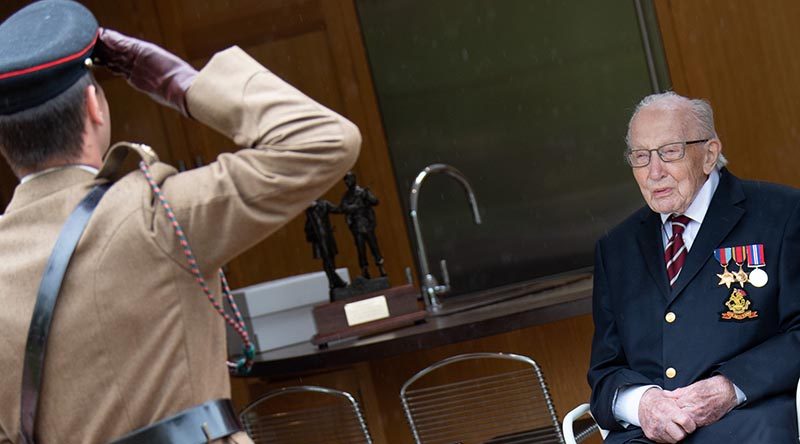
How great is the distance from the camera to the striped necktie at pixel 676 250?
115 inches

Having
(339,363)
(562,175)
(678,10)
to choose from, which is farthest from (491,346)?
(678,10)

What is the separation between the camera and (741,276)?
275 centimetres

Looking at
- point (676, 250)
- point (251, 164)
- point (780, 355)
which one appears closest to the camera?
point (251, 164)

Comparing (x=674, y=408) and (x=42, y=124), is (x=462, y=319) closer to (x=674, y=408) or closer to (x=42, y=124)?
(x=674, y=408)

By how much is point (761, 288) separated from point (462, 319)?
1.15m

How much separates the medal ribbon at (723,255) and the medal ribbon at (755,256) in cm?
5

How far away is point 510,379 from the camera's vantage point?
11.9ft

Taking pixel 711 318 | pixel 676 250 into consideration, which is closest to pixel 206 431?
pixel 711 318

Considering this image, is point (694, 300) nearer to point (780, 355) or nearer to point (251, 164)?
point (780, 355)

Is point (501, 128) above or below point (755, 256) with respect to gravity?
above

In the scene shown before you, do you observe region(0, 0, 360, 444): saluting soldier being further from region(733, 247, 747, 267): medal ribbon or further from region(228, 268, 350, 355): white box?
region(228, 268, 350, 355): white box

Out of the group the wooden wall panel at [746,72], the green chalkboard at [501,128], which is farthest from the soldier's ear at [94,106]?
the wooden wall panel at [746,72]

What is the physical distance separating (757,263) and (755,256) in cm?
2

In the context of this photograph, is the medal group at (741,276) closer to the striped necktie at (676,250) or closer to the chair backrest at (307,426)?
the striped necktie at (676,250)
